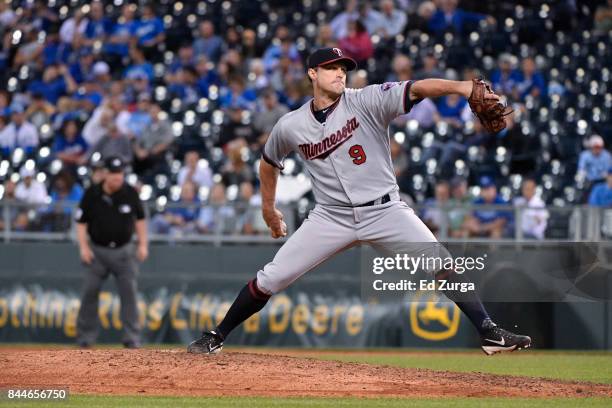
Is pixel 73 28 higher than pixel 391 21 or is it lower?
higher

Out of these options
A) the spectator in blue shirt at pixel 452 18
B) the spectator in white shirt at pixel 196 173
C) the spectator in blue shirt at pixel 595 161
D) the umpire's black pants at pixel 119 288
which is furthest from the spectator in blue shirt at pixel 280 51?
the umpire's black pants at pixel 119 288

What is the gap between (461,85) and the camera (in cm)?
720

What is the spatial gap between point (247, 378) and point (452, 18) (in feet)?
38.2

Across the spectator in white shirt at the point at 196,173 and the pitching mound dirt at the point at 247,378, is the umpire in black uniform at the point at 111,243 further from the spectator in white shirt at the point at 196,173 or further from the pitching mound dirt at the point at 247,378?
the pitching mound dirt at the point at 247,378

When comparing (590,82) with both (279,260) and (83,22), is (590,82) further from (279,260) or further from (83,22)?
(279,260)

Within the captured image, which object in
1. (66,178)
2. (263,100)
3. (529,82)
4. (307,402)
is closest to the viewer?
(307,402)

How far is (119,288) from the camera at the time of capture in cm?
1306

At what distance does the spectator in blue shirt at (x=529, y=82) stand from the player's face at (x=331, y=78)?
364 inches

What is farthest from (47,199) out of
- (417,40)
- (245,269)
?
(417,40)

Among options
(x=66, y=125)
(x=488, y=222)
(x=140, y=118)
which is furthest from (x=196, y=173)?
(x=488, y=222)

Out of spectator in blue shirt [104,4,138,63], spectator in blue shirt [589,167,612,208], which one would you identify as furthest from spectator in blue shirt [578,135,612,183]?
spectator in blue shirt [104,4,138,63]

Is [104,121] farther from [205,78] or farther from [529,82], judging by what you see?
[529,82]

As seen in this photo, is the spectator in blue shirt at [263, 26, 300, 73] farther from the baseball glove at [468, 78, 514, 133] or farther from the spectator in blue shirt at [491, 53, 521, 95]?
the baseball glove at [468, 78, 514, 133]

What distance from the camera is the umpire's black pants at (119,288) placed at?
42.5 feet
